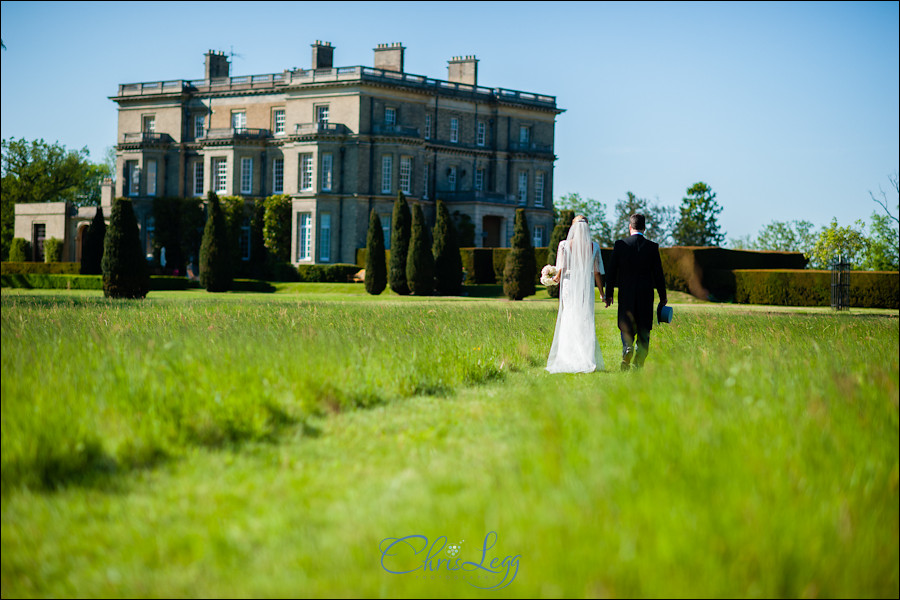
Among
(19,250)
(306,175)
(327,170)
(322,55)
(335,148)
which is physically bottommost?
(19,250)

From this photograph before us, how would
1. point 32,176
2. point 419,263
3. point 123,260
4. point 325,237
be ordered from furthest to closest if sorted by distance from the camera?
1. point 32,176
2. point 325,237
3. point 419,263
4. point 123,260

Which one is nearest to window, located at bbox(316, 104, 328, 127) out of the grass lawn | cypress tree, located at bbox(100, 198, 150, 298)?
cypress tree, located at bbox(100, 198, 150, 298)

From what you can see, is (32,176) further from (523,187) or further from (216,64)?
(523,187)

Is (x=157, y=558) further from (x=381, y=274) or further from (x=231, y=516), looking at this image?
(x=381, y=274)

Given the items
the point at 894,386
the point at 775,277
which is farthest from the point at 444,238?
the point at 894,386

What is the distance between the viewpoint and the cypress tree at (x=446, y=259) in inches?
1526

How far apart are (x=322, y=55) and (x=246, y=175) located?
404 inches

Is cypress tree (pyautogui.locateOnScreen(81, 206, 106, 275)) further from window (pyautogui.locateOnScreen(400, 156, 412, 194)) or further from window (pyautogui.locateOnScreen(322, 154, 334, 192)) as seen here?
window (pyautogui.locateOnScreen(400, 156, 412, 194))

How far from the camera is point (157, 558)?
165 inches

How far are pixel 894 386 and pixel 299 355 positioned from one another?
5175 millimetres

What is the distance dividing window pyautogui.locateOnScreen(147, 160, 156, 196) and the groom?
57033 mm

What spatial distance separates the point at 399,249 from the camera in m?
39.2

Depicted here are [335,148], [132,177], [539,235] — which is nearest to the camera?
[335,148]

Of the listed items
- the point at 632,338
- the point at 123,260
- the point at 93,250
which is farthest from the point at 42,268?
the point at 632,338
